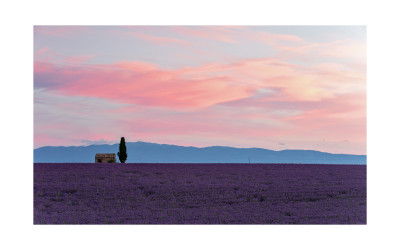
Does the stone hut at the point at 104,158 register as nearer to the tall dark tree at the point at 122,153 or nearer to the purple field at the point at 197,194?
the tall dark tree at the point at 122,153

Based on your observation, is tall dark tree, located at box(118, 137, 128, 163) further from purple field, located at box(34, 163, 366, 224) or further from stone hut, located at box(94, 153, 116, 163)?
stone hut, located at box(94, 153, 116, 163)

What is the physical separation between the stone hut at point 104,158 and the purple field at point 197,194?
63.1 inches

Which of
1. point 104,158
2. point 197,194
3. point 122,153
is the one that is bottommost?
point 197,194

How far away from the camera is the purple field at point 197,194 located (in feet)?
34.7

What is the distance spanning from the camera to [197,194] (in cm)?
1209

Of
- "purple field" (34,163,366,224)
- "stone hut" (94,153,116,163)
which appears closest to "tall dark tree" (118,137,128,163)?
"purple field" (34,163,366,224)

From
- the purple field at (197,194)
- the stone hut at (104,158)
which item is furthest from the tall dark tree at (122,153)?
the stone hut at (104,158)

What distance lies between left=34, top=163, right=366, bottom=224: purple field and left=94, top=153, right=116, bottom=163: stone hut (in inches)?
63.1

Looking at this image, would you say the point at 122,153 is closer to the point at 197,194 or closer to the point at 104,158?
the point at 104,158

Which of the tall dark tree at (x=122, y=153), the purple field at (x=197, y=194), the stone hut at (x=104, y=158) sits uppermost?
the tall dark tree at (x=122, y=153)

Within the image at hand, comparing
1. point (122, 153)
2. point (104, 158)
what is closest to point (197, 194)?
point (122, 153)

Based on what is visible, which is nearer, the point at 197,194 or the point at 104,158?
the point at 197,194

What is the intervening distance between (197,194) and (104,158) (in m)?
5.72
